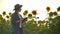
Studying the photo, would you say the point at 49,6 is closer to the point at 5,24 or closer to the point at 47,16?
the point at 47,16

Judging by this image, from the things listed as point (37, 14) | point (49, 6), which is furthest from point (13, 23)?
point (49, 6)

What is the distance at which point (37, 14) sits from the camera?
1.78 metres

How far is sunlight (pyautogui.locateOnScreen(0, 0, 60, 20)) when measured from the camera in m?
1.73

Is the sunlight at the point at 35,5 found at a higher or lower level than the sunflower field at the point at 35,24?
higher

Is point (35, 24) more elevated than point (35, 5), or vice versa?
point (35, 5)

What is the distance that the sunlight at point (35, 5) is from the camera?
1.73 meters

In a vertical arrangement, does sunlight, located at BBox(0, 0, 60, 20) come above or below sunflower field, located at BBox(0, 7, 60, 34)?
above

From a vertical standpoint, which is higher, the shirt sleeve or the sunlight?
the sunlight

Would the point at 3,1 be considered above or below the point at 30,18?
above

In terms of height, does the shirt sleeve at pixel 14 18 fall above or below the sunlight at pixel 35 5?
below

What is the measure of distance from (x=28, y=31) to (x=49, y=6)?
0.99 feet

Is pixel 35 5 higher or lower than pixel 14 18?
higher

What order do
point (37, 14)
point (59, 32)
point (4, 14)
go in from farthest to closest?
point (4, 14) < point (37, 14) < point (59, 32)

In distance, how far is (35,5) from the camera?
1.81 metres
